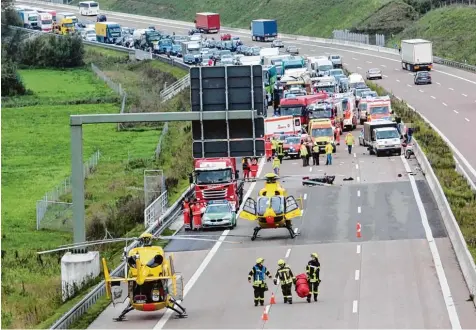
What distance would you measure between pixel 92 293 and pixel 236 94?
7.91 metres

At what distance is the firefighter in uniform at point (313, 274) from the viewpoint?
3581 cm

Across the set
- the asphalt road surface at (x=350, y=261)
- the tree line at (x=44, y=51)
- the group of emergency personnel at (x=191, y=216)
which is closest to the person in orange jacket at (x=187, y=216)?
the group of emergency personnel at (x=191, y=216)

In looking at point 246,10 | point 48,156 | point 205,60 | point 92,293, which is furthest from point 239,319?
point 246,10

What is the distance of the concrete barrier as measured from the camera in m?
38.6

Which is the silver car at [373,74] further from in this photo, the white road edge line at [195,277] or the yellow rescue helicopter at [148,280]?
the yellow rescue helicopter at [148,280]

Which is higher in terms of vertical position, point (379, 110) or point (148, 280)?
point (379, 110)

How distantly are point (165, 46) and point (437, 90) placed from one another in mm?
46473

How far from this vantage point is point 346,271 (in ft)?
137

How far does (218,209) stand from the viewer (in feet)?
169

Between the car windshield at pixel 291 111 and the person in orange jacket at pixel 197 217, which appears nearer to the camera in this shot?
the person in orange jacket at pixel 197 217

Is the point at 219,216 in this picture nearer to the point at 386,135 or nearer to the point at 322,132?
the point at 386,135

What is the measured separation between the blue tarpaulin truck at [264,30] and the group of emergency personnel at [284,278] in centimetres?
12531

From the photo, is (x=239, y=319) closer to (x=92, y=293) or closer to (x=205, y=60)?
(x=92, y=293)

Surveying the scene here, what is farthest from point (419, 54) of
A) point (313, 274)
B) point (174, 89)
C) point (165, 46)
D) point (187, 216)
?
point (313, 274)
